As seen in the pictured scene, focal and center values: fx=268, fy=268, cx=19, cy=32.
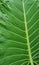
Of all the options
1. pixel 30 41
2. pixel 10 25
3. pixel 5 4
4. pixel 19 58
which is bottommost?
pixel 19 58

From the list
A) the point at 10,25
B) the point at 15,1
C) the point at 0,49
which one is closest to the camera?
the point at 0,49

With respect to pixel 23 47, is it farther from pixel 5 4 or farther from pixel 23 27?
pixel 5 4

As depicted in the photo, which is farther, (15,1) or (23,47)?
(15,1)

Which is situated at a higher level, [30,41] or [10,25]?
[10,25]

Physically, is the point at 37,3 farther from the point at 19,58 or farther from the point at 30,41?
the point at 19,58

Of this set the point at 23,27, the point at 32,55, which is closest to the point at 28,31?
the point at 23,27

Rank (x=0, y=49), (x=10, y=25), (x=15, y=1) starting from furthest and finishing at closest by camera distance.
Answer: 1. (x=15, y=1)
2. (x=10, y=25)
3. (x=0, y=49)

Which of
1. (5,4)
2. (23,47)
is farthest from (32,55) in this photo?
(5,4)
